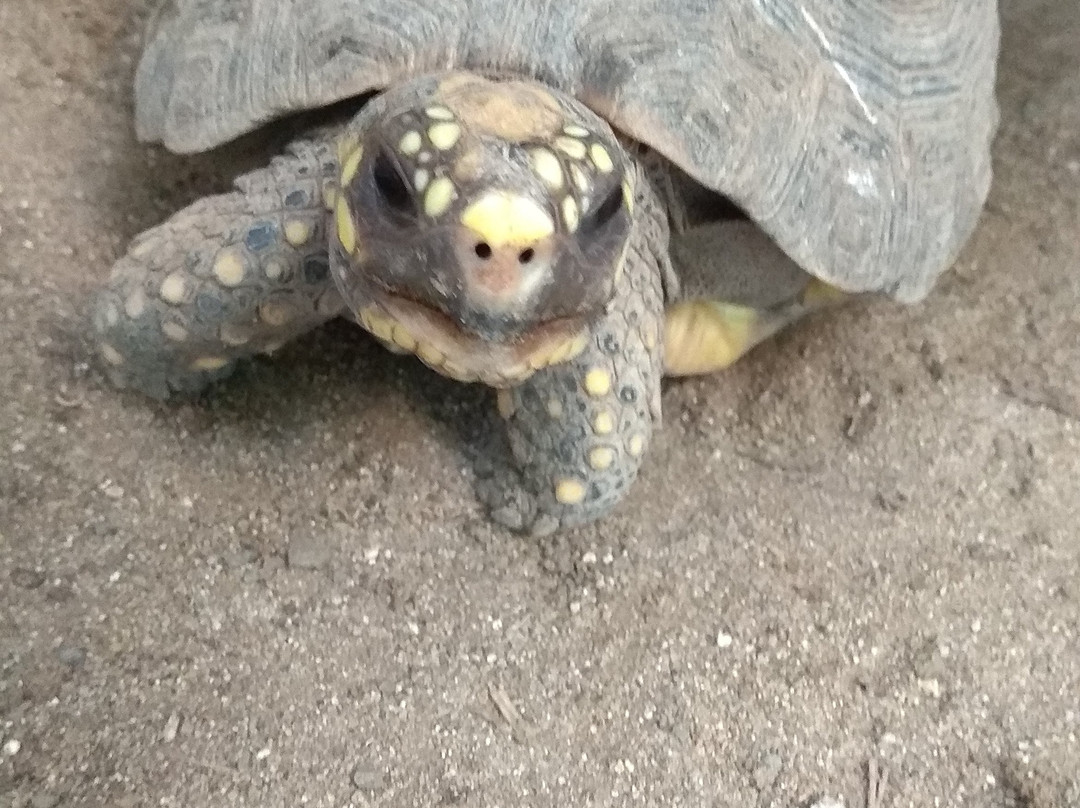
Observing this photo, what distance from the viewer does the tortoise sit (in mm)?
1310

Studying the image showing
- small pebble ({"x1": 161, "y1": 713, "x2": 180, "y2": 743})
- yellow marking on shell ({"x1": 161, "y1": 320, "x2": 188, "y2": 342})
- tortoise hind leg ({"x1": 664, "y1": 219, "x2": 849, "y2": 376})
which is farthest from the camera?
tortoise hind leg ({"x1": 664, "y1": 219, "x2": 849, "y2": 376})

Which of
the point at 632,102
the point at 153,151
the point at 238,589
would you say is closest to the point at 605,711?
the point at 238,589

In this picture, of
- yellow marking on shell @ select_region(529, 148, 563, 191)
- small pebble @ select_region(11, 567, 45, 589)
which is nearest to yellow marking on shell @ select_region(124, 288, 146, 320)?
small pebble @ select_region(11, 567, 45, 589)

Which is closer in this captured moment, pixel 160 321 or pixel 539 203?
pixel 539 203

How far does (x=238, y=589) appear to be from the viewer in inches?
70.6

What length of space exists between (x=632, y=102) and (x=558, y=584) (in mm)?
846

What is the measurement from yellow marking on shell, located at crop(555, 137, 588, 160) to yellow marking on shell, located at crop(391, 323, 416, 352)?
299 mm

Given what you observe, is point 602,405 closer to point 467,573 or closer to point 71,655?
point 467,573

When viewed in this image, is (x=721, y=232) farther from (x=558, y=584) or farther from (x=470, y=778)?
(x=470, y=778)

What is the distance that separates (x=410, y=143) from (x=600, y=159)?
0.23 metres

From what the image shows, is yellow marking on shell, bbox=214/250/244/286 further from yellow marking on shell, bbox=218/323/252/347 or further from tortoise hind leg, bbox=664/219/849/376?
tortoise hind leg, bbox=664/219/849/376

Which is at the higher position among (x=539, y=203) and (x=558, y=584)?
(x=539, y=203)

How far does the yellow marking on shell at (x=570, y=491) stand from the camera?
74.5 inches

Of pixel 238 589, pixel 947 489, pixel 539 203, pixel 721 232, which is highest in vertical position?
pixel 539 203
